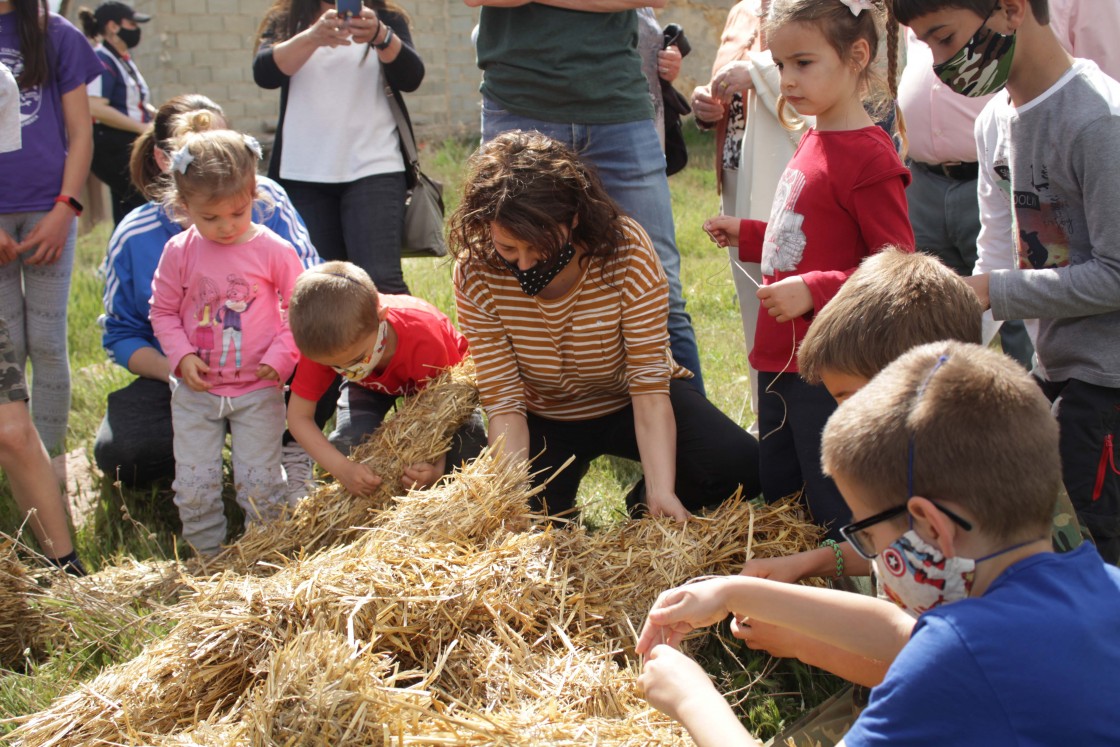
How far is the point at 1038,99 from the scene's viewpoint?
2.84 metres

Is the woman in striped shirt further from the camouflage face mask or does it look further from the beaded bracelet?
the camouflage face mask

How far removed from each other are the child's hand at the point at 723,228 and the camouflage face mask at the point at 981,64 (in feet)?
2.74

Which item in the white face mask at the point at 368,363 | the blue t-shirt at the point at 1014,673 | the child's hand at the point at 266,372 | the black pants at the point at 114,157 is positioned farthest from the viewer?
the black pants at the point at 114,157

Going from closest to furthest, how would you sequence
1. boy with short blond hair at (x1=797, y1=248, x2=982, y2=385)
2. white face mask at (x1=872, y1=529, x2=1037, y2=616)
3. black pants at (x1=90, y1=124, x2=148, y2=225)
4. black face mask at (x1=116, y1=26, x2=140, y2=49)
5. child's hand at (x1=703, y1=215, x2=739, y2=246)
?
white face mask at (x1=872, y1=529, x2=1037, y2=616) < boy with short blond hair at (x1=797, y1=248, x2=982, y2=385) < child's hand at (x1=703, y1=215, x2=739, y2=246) < black pants at (x1=90, y1=124, x2=148, y2=225) < black face mask at (x1=116, y1=26, x2=140, y2=49)

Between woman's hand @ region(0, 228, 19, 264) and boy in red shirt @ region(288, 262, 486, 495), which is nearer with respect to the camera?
boy in red shirt @ region(288, 262, 486, 495)

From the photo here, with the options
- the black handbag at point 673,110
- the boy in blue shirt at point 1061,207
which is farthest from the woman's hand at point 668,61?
the boy in blue shirt at point 1061,207

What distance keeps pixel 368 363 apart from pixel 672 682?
2117 mm

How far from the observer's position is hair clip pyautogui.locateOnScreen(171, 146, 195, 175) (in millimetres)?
3947

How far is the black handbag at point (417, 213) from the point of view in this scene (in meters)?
5.02

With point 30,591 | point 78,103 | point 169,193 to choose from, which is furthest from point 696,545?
point 78,103

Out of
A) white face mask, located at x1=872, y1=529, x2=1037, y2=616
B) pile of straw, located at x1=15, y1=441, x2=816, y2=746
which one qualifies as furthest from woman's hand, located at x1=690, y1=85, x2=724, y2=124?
white face mask, located at x1=872, y1=529, x2=1037, y2=616

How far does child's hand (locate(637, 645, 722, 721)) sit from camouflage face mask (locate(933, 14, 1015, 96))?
5.69 feet

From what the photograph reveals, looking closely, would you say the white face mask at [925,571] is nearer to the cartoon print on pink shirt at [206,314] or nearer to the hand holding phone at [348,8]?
the cartoon print on pink shirt at [206,314]

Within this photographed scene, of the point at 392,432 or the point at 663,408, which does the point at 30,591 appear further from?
the point at 663,408
